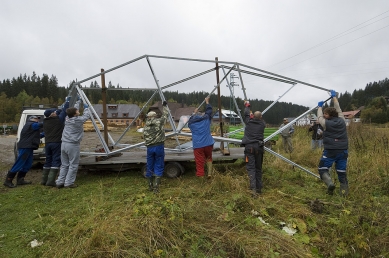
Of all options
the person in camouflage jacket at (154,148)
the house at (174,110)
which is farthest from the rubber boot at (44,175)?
the house at (174,110)

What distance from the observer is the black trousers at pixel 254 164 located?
482cm

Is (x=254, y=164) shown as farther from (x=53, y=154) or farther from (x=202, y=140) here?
(x=53, y=154)

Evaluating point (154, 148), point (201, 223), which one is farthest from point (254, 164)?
point (154, 148)

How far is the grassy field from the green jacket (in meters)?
1.06

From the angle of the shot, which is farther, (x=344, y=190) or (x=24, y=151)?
(x=24, y=151)

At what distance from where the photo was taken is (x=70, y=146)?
5625mm

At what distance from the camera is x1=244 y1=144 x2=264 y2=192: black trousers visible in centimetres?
482

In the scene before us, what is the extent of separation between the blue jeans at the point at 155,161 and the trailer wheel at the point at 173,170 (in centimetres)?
94

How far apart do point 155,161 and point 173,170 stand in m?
1.04

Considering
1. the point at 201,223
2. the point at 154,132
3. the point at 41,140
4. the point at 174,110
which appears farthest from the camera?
the point at 41,140

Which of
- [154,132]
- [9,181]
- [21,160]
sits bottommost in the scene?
[9,181]

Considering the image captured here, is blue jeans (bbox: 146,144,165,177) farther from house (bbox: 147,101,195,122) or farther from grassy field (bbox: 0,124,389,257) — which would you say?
house (bbox: 147,101,195,122)

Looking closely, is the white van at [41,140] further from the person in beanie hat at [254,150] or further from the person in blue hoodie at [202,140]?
the person in beanie hat at [254,150]

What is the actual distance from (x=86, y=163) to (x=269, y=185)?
459 cm
